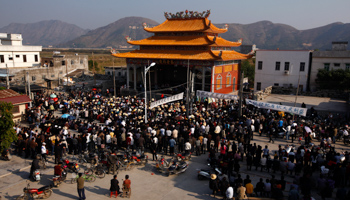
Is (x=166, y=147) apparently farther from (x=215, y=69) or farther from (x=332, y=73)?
(x=332, y=73)

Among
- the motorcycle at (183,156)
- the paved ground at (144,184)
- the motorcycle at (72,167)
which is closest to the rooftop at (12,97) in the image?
the paved ground at (144,184)

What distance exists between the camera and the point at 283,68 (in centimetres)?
3731

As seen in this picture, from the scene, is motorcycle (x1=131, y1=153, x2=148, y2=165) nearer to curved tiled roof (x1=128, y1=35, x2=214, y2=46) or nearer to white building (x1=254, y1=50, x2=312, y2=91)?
curved tiled roof (x1=128, y1=35, x2=214, y2=46)

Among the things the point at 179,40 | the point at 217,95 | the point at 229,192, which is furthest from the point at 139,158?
the point at 179,40

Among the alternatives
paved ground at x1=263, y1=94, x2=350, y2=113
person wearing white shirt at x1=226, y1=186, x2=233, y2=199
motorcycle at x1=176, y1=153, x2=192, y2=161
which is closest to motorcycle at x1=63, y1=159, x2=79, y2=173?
motorcycle at x1=176, y1=153, x2=192, y2=161

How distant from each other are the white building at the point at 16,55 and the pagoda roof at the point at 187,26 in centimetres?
2567

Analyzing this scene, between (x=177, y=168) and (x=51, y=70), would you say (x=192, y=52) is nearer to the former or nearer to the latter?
(x=177, y=168)

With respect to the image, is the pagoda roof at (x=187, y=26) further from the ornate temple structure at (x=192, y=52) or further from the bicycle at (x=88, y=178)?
the bicycle at (x=88, y=178)

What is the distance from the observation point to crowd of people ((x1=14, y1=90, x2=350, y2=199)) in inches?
474

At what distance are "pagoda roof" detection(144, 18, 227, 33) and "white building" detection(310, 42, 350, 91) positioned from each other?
→ 13054 mm

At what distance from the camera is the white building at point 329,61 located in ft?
113

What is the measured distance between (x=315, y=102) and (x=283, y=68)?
7824mm

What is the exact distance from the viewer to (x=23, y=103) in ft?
80.1

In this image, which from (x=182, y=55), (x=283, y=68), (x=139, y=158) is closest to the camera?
(x=139, y=158)
